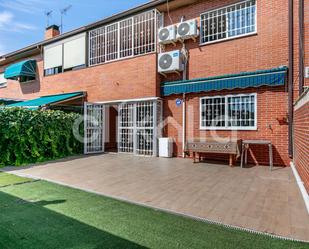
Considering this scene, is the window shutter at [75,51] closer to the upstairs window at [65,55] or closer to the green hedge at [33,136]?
the upstairs window at [65,55]

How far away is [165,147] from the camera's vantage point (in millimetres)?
15117

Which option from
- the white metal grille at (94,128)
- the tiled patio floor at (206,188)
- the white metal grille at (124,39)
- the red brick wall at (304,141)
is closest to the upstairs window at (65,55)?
the white metal grille at (124,39)

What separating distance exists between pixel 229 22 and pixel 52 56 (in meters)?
16.3

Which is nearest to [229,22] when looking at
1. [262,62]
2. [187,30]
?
[187,30]

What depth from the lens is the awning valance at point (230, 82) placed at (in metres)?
11.5

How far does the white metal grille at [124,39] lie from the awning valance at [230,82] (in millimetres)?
3380

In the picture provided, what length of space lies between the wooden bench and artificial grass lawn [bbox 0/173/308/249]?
22.6ft

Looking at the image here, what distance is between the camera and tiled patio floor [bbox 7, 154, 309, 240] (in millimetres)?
5430

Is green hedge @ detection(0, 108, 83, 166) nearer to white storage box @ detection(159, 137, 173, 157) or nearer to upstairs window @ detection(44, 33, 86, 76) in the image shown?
white storage box @ detection(159, 137, 173, 157)

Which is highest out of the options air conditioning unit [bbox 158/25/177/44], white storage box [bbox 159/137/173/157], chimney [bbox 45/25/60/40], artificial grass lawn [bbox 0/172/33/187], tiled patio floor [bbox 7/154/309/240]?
chimney [bbox 45/25/60/40]

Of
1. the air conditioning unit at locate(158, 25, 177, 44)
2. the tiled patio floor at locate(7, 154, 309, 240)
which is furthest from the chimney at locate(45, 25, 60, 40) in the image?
the tiled patio floor at locate(7, 154, 309, 240)

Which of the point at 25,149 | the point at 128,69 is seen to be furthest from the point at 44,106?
the point at 128,69

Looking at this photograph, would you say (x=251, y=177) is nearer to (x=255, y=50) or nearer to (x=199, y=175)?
(x=199, y=175)

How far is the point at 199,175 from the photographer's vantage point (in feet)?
32.8
